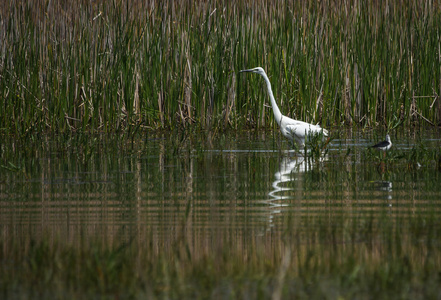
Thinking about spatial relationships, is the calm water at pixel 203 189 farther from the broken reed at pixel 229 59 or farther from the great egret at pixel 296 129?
the broken reed at pixel 229 59

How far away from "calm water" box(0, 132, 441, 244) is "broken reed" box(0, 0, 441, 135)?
198 centimetres

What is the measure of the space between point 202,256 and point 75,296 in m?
0.79

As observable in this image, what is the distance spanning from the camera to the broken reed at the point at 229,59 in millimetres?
11102

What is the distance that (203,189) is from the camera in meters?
5.99

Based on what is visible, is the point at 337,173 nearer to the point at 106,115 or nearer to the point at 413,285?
the point at 413,285

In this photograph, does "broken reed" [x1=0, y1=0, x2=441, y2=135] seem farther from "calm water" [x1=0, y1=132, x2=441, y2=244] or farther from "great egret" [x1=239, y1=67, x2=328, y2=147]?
"calm water" [x1=0, y1=132, x2=441, y2=244]

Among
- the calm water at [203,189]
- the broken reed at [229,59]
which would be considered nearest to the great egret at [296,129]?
the calm water at [203,189]

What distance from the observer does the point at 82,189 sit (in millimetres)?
6055

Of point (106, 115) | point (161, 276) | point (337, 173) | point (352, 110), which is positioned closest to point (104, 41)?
point (106, 115)

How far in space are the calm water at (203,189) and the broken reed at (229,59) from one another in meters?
1.98

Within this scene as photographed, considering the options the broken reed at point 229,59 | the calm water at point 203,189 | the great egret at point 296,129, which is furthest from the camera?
the broken reed at point 229,59

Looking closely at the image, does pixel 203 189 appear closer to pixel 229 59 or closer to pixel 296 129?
pixel 296 129

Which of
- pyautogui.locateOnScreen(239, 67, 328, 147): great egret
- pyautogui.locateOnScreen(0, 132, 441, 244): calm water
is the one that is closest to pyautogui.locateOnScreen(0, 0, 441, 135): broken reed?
pyautogui.locateOnScreen(239, 67, 328, 147): great egret

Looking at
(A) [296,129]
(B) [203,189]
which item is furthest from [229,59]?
(B) [203,189]
